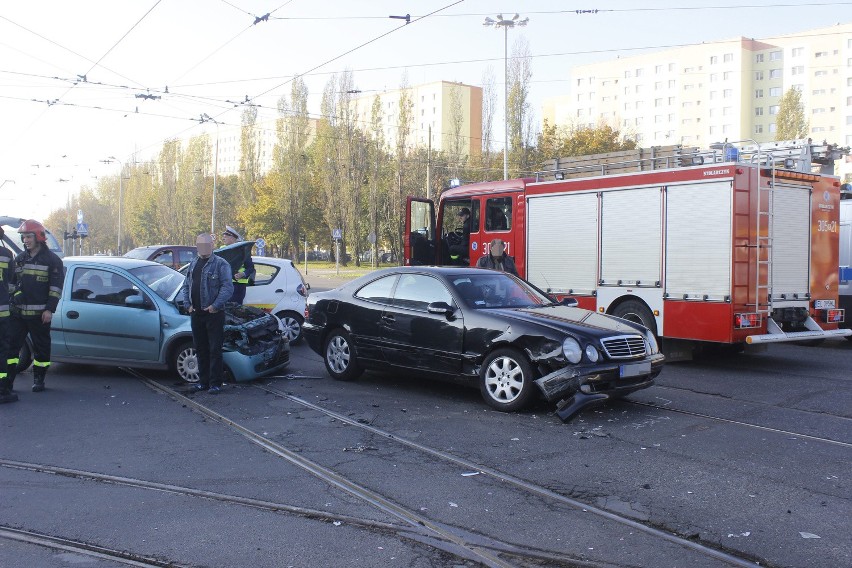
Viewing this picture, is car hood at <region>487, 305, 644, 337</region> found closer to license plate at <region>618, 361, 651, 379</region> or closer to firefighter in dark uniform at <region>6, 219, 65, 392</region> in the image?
license plate at <region>618, 361, 651, 379</region>

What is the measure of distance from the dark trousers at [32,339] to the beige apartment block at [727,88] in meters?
70.0

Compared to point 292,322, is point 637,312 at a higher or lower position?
higher

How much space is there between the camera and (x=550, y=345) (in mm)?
7379

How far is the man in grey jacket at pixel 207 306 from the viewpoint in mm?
8594

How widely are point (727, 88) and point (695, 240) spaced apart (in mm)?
76967

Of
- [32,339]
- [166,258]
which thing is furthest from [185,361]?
[166,258]

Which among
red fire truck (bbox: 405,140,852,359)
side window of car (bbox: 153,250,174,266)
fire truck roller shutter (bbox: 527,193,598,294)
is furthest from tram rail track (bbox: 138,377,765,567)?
side window of car (bbox: 153,250,174,266)

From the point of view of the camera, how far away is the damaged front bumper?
23.4 ft

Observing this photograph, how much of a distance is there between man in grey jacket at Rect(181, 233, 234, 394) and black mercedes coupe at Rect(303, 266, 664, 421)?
58.5 inches

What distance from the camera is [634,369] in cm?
748

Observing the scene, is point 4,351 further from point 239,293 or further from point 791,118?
point 791,118

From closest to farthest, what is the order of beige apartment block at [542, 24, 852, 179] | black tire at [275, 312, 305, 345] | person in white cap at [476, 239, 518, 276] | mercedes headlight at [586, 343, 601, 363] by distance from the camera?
mercedes headlight at [586, 343, 601, 363] < person in white cap at [476, 239, 518, 276] < black tire at [275, 312, 305, 345] < beige apartment block at [542, 24, 852, 179]

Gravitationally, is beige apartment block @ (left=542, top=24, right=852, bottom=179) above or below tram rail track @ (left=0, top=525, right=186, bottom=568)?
above

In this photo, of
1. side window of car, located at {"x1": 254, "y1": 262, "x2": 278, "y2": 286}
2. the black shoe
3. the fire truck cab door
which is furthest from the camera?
the fire truck cab door
